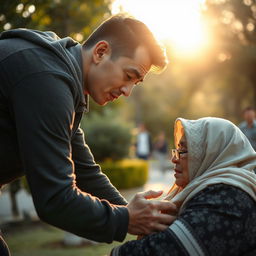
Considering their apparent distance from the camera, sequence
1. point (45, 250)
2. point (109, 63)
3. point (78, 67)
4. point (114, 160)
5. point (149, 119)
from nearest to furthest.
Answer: point (78, 67) → point (109, 63) → point (45, 250) → point (114, 160) → point (149, 119)

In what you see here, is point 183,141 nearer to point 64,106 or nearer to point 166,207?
point 166,207

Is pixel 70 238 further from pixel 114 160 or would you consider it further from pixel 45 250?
pixel 114 160

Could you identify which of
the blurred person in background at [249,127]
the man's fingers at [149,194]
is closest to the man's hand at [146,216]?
the man's fingers at [149,194]

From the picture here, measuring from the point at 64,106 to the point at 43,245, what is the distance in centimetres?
638

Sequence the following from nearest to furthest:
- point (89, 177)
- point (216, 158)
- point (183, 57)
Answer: point (216, 158)
point (89, 177)
point (183, 57)

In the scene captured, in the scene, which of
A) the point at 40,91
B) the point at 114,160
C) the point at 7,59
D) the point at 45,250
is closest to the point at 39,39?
the point at 7,59

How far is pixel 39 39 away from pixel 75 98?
0.31 meters

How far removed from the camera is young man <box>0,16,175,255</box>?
75.8 inches

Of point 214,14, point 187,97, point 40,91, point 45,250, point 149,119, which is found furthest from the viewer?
point 149,119

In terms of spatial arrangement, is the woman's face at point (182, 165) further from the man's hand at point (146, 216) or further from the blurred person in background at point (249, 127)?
the blurred person in background at point (249, 127)

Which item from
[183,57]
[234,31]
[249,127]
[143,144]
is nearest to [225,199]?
[249,127]

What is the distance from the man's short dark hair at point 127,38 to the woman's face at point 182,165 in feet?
1.71

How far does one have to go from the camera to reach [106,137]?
47.3 feet

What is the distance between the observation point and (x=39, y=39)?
6.90 feet
